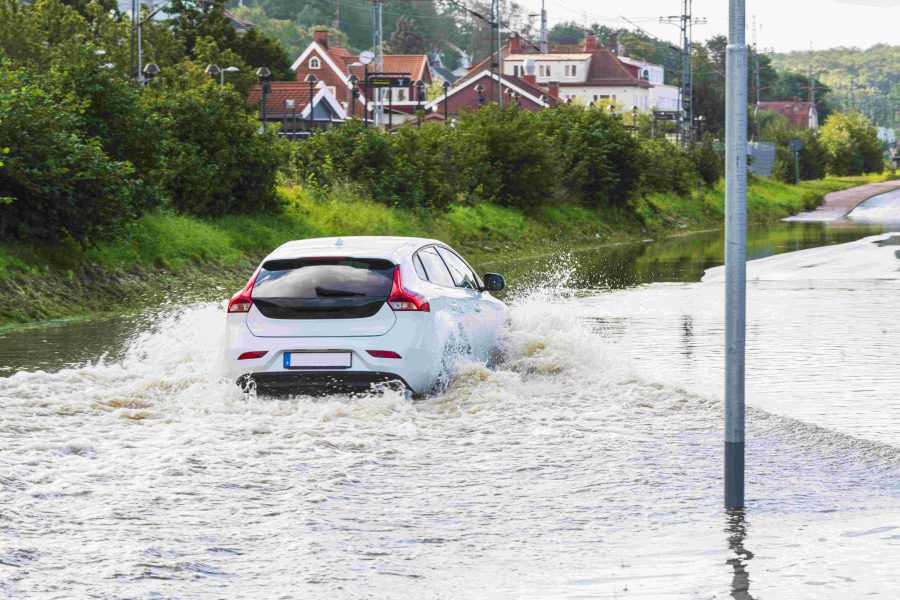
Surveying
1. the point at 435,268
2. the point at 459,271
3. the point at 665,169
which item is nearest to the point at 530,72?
the point at 665,169

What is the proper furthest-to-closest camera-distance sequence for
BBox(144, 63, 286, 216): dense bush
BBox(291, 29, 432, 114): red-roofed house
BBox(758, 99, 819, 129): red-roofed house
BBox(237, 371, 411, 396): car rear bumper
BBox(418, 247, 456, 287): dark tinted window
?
1. BBox(758, 99, 819, 129): red-roofed house
2. BBox(291, 29, 432, 114): red-roofed house
3. BBox(144, 63, 286, 216): dense bush
4. BBox(418, 247, 456, 287): dark tinted window
5. BBox(237, 371, 411, 396): car rear bumper

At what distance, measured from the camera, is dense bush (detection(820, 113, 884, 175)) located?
441 feet

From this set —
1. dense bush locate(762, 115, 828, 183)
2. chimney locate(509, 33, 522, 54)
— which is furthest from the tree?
dense bush locate(762, 115, 828, 183)

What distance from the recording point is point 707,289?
25141mm

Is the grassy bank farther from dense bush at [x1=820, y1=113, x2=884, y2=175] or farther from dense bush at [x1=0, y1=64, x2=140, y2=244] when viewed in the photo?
dense bush at [x1=820, y1=113, x2=884, y2=175]

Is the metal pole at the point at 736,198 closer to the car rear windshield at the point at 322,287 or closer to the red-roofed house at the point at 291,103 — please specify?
the car rear windshield at the point at 322,287

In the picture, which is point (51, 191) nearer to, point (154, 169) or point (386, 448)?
point (154, 169)

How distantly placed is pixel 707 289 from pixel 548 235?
50.1 ft

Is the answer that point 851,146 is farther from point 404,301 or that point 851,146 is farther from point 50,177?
point 404,301

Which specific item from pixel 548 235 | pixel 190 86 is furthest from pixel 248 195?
pixel 548 235

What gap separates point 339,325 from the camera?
36.8 feet

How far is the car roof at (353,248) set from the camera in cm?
1164

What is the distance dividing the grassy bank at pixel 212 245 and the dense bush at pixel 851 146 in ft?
305

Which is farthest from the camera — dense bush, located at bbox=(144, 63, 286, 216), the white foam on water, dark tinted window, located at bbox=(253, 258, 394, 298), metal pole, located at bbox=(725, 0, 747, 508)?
dense bush, located at bbox=(144, 63, 286, 216)
